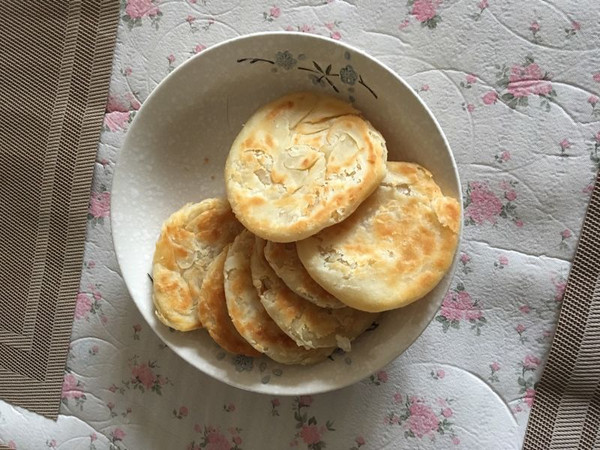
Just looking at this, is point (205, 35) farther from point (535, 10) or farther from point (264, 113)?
point (535, 10)

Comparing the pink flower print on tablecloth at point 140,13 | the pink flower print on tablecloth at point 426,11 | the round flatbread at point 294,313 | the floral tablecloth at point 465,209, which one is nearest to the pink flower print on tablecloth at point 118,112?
the floral tablecloth at point 465,209

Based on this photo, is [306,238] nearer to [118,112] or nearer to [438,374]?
[438,374]

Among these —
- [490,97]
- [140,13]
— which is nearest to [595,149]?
[490,97]

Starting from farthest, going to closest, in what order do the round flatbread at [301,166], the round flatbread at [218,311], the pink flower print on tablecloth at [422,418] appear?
the pink flower print on tablecloth at [422,418], the round flatbread at [218,311], the round flatbread at [301,166]

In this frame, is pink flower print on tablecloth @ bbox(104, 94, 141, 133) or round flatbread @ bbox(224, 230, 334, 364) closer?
round flatbread @ bbox(224, 230, 334, 364)

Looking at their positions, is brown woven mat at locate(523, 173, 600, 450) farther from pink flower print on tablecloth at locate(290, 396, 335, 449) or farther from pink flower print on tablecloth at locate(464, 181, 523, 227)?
pink flower print on tablecloth at locate(290, 396, 335, 449)

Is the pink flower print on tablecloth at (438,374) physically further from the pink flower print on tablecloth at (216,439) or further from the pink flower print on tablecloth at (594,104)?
the pink flower print on tablecloth at (594,104)

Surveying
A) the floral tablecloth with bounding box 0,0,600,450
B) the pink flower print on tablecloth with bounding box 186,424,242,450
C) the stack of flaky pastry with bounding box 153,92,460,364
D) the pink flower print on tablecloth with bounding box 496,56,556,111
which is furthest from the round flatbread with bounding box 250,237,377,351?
the pink flower print on tablecloth with bounding box 496,56,556,111

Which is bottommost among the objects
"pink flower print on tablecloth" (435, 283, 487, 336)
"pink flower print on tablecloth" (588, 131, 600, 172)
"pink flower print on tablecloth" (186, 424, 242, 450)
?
"pink flower print on tablecloth" (186, 424, 242, 450)
